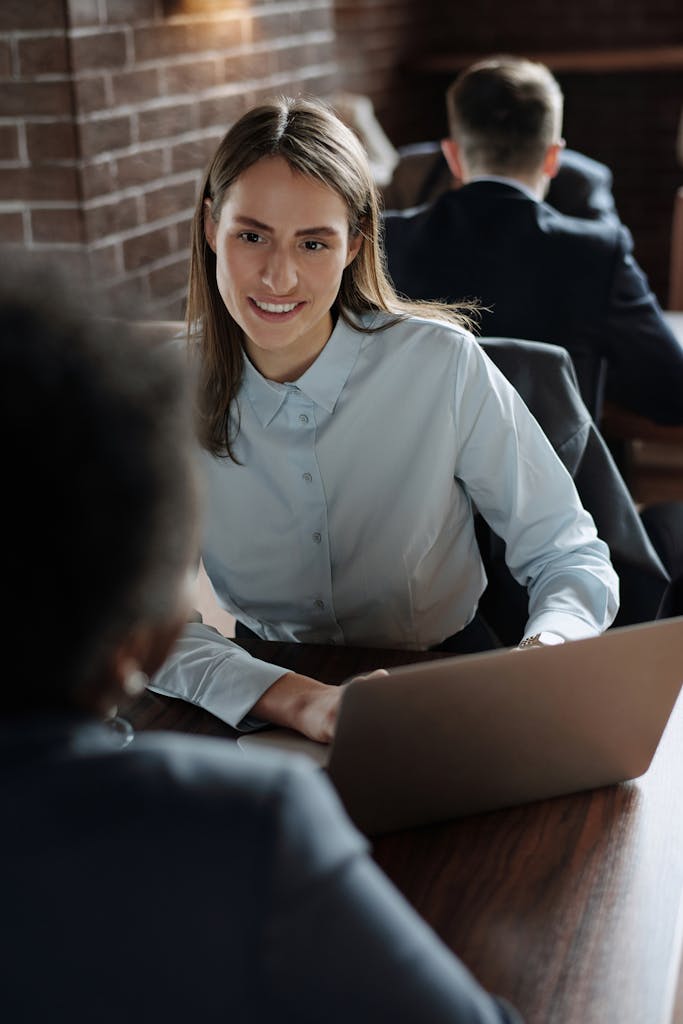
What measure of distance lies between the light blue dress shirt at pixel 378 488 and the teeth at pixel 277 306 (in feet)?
0.23

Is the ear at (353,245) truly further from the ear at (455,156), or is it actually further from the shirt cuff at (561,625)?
the ear at (455,156)

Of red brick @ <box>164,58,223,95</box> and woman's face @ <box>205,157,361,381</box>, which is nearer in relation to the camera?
woman's face @ <box>205,157,361,381</box>

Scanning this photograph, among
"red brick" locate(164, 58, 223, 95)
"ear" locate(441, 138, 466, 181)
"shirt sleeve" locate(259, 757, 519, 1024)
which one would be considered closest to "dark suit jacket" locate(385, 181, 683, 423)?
"ear" locate(441, 138, 466, 181)

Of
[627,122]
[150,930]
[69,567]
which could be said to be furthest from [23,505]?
[627,122]

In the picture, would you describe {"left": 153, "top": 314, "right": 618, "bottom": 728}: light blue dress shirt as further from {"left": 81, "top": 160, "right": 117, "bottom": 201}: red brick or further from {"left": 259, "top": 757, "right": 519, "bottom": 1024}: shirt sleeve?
{"left": 81, "top": 160, "right": 117, "bottom": 201}: red brick

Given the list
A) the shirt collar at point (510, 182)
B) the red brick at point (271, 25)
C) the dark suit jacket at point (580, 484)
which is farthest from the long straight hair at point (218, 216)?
the red brick at point (271, 25)

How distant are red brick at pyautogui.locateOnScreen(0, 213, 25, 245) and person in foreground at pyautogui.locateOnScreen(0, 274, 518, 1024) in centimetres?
243

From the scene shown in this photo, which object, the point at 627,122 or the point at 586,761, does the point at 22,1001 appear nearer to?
the point at 586,761

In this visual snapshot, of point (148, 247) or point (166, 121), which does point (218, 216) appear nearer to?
point (148, 247)

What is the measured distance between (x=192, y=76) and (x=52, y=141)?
2.15ft

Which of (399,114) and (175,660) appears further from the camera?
(399,114)

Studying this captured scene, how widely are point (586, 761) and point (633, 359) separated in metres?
1.65

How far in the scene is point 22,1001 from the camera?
1.82 ft

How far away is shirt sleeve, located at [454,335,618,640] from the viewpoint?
1.48m
